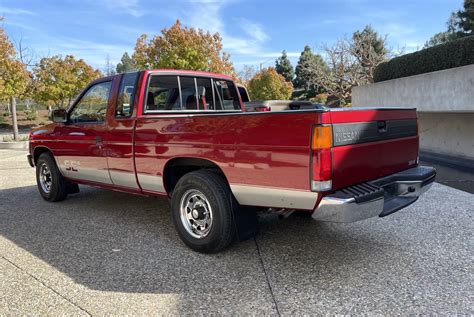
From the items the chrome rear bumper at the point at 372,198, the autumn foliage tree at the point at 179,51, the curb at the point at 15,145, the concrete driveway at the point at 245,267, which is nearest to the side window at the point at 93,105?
the concrete driveway at the point at 245,267

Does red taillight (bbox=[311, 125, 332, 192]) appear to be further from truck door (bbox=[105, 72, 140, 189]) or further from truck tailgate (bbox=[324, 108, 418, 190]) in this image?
truck door (bbox=[105, 72, 140, 189])

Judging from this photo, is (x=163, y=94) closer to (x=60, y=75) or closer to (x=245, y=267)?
(x=245, y=267)

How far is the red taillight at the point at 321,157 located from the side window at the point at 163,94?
7.60 feet

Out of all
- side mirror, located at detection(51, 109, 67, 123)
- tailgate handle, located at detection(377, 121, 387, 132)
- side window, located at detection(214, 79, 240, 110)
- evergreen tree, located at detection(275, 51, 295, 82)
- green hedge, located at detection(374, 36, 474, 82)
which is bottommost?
tailgate handle, located at detection(377, 121, 387, 132)

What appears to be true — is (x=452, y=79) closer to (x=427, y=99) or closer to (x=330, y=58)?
(x=427, y=99)

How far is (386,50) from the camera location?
25469 millimetres

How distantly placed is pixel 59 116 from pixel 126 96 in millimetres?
1593

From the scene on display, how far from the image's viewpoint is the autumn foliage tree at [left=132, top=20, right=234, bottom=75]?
2250 centimetres

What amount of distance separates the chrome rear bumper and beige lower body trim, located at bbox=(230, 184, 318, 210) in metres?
0.11

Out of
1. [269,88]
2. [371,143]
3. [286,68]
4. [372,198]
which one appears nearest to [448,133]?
[371,143]

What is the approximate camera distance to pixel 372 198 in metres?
3.17

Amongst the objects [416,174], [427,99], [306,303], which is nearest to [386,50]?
[427,99]

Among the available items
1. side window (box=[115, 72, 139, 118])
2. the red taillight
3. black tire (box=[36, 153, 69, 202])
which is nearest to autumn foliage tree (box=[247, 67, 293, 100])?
black tire (box=[36, 153, 69, 202])

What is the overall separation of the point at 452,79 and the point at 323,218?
722 cm
